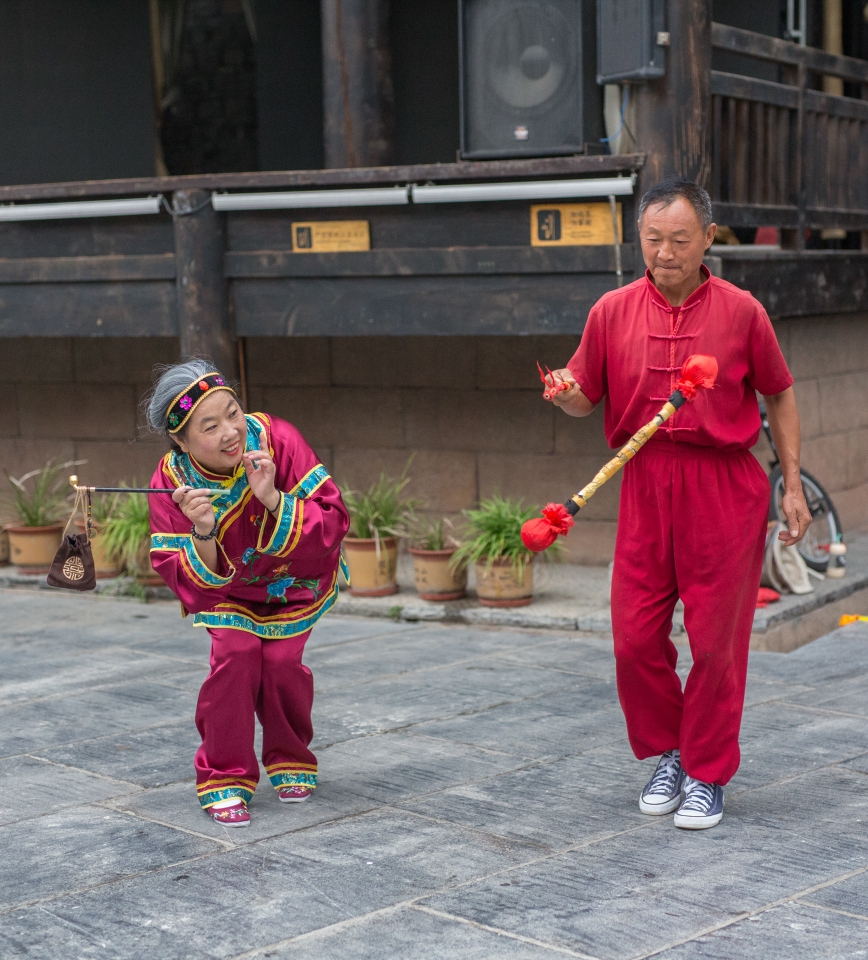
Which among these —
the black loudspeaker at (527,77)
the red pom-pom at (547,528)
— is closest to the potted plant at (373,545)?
the black loudspeaker at (527,77)

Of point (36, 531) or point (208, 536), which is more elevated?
point (208, 536)

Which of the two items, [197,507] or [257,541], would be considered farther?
[257,541]

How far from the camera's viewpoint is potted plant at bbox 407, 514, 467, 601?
704 cm

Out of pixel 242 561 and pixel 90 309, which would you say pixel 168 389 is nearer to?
pixel 242 561

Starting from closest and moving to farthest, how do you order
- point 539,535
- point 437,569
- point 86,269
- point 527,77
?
1. point 539,535
2. point 527,77
3. point 437,569
4. point 86,269

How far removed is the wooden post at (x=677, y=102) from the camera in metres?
6.22

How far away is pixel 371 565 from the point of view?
23.7ft

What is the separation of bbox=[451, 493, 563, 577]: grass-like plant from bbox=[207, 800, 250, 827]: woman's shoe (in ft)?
9.79

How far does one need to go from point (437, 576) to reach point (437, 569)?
0.04 metres

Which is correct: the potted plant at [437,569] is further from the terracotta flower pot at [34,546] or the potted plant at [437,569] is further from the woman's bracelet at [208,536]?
the woman's bracelet at [208,536]

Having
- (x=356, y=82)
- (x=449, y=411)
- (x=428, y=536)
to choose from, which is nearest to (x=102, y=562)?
(x=428, y=536)

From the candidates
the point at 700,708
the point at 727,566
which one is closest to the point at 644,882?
the point at 700,708

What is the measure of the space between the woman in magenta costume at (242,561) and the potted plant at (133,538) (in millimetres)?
3580

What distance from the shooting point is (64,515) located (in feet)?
28.0
